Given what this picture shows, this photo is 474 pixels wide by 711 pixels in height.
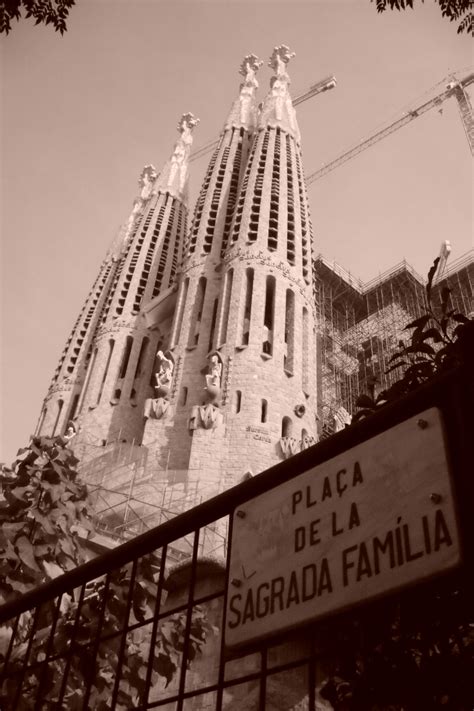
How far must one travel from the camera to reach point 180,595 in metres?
14.4

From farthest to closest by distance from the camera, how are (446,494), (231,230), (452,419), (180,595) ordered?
(231,230), (180,595), (452,419), (446,494)

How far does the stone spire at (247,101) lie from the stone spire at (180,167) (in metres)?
5.68

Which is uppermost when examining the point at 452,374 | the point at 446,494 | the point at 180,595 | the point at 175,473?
the point at 175,473

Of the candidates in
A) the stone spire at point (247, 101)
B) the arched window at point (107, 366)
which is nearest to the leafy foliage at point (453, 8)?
the arched window at point (107, 366)

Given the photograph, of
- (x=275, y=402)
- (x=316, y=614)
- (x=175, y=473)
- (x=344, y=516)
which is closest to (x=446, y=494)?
(x=344, y=516)

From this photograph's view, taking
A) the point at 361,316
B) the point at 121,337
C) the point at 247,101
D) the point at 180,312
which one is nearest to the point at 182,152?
the point at 247,101

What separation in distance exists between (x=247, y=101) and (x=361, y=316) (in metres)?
17.3

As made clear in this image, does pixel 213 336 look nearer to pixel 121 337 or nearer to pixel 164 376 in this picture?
pixel 164 376

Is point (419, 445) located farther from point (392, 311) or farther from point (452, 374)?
point (392, 311)

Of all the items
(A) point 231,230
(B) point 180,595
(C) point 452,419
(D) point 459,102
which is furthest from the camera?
(D) point 459,102

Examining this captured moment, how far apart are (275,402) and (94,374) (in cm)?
1183

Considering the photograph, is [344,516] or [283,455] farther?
[283,455]

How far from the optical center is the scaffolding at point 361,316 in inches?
1551

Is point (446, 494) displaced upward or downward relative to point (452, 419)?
downward
